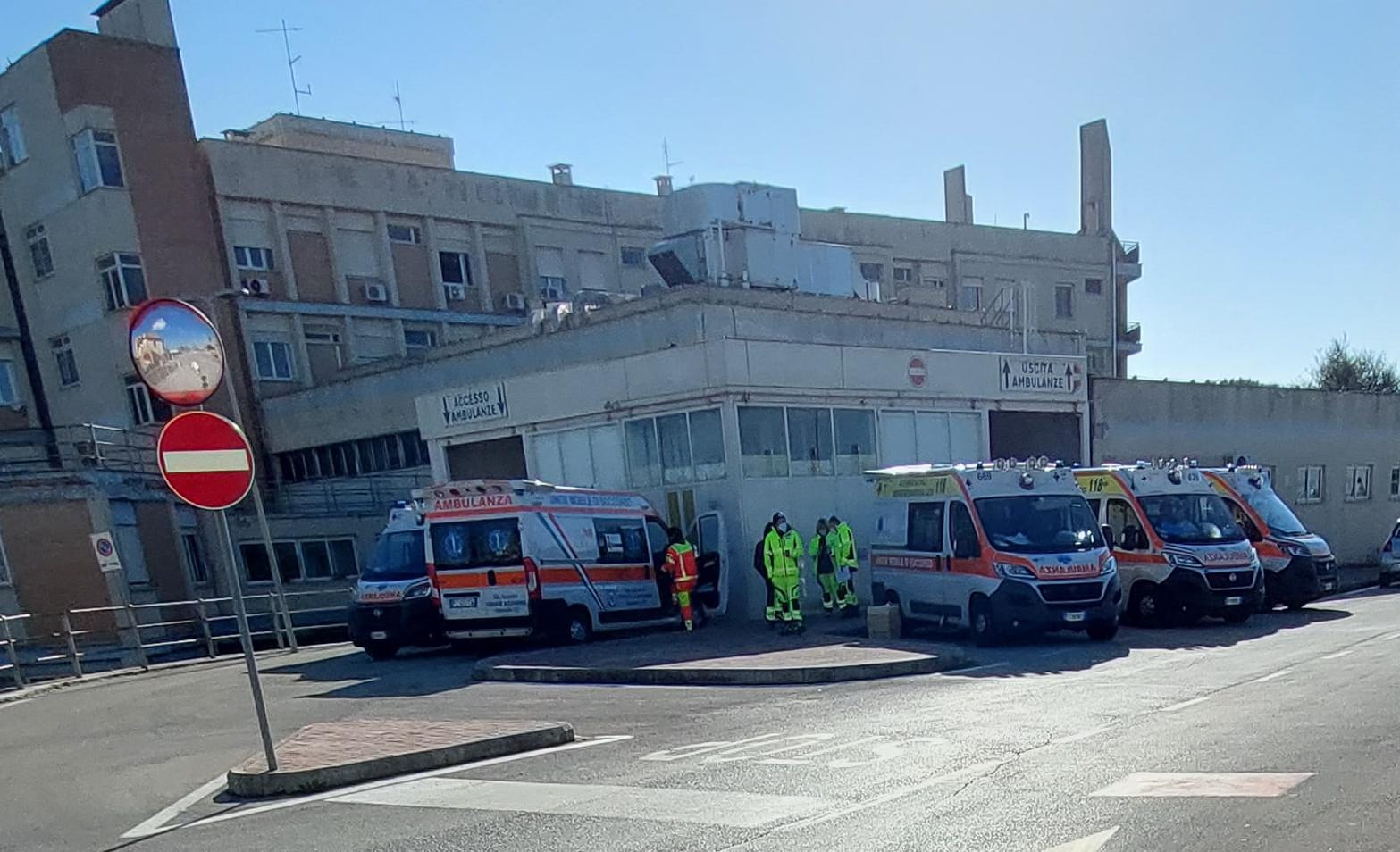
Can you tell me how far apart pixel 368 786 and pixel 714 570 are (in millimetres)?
10968

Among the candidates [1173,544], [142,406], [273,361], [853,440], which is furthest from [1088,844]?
[273,361]

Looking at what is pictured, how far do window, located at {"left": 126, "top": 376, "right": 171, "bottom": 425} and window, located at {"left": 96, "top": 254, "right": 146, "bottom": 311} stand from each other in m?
2.74

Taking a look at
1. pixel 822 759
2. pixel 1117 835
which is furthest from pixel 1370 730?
pixel 822 759

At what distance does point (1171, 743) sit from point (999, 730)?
53.4 inches

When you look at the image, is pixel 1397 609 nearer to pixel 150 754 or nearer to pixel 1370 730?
pixel 1370 730

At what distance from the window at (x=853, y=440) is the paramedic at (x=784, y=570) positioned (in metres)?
4.59

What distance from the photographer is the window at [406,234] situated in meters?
38.1

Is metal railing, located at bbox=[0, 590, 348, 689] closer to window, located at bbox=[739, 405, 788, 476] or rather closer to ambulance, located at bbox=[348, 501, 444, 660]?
ambulance, located at bbox=[348, 501, 444, 660]

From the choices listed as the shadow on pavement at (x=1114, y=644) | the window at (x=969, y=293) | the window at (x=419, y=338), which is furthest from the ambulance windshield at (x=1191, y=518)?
the window at (x=969, y=293)

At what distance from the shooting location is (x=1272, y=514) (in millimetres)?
18469

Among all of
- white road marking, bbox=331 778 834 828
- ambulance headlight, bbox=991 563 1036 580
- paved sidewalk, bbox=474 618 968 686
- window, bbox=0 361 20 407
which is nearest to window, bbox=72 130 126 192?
window, bbox=0 361 20 407

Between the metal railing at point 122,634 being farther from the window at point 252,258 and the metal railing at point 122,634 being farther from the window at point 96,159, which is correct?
the window at point 96,159

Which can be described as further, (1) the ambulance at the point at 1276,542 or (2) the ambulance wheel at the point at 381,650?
(1) the ambulance at the point at 1276,542

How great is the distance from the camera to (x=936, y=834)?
17.6ft
